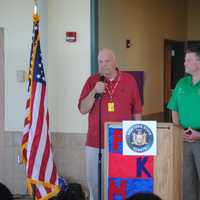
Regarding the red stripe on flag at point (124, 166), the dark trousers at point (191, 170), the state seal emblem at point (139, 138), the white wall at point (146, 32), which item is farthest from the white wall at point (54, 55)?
the state seal emblem at point (139, 138)

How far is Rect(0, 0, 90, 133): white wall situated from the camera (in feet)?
17.3

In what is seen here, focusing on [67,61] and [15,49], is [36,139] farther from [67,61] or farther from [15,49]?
[15,49]

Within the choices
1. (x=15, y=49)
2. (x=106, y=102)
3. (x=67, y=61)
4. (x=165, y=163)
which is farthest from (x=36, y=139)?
(x=165, y=163)

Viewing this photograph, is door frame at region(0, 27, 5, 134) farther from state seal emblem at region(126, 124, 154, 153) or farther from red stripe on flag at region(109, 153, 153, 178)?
state seal emblem at region(126, 124, 154, 153)

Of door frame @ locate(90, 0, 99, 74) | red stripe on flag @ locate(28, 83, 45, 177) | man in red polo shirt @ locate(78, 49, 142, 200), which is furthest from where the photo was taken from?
door frame @ locate(90, 0, 99, 74)

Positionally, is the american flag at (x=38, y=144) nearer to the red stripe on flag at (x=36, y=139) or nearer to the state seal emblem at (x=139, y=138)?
the red stripe on flag at (x=36, y=139)

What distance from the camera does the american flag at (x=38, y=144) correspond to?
4516mm

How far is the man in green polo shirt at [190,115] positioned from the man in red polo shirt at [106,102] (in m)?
0.42

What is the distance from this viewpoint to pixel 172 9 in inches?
345

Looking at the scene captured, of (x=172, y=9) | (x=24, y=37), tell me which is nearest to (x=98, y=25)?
(x=24, y=37)

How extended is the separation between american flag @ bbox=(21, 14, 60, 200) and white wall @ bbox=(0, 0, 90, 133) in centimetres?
70

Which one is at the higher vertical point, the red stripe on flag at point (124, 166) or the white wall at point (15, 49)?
the white wall at point (15, 49)

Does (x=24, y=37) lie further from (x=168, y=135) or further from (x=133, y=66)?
(x=168, y=135)

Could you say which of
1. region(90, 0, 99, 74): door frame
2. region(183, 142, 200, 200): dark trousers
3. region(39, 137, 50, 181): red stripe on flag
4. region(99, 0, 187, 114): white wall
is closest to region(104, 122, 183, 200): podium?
region(183, 142, 200, 200): dark trousers
